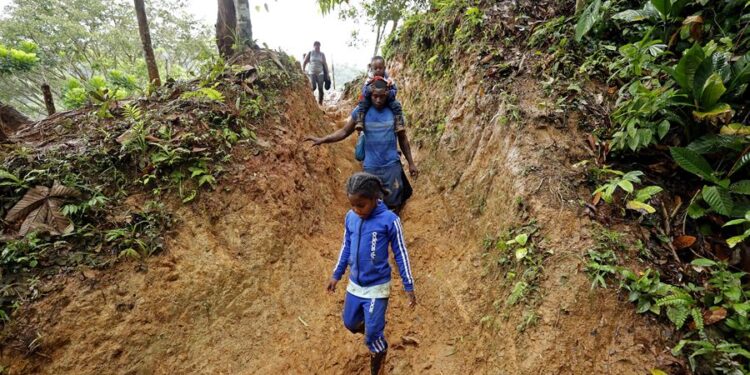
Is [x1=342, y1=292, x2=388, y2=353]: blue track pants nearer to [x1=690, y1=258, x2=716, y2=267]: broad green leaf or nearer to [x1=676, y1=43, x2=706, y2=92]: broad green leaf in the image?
[x1=690, y1=258, x2=716, y2=267]: broad green leaf

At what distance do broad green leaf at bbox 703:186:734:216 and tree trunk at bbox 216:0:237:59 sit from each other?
6.80 metres

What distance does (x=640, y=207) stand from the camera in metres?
3.13

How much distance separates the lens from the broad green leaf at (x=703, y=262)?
2.78 meters

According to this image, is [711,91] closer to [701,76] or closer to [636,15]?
[701,76]

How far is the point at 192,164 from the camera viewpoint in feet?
13.7

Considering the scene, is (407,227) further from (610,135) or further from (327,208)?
(610,135)

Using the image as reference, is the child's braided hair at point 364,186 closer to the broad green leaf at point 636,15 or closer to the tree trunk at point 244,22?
the broad green leaf at point 636,15

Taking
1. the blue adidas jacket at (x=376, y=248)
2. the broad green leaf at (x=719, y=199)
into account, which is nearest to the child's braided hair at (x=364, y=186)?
the blue adidas jacket at (x=376, y=248)

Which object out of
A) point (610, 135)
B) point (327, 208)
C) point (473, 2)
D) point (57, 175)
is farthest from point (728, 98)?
point (57, 175)

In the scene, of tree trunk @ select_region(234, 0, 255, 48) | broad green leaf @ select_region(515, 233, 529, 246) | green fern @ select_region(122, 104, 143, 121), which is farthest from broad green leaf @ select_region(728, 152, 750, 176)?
tree trunk @ select_region(234, 0, 255, 48)

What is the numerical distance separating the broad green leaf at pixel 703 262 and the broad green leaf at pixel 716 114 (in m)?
1.27

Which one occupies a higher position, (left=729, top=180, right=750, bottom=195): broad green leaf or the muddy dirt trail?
(left=729, top=180, right=750, bottom=195): broad green leaf

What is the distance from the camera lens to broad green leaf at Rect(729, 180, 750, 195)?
2755 mm

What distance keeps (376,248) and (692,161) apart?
295 cm
